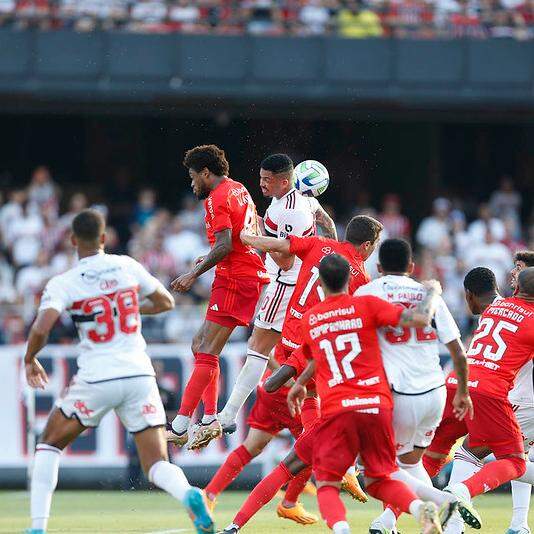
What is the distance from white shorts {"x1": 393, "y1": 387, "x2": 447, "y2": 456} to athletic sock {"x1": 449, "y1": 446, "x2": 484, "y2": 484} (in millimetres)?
1350

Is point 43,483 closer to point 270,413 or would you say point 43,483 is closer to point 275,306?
point 270,413

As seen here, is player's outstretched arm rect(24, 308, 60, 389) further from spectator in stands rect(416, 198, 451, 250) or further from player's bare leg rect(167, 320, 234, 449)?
spectator in stands rect(416, 198, 451, 250)

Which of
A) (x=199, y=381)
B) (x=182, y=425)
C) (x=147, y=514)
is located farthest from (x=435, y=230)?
(x=182, y=425)

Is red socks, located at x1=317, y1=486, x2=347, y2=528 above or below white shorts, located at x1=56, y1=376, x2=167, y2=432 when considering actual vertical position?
below

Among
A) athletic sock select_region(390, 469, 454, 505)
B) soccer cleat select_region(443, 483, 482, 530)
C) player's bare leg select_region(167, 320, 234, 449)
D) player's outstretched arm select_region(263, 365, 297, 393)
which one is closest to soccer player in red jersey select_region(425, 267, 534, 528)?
soccer cleat select_region(443, 483, 482, 530)

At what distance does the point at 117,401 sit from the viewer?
372 inches

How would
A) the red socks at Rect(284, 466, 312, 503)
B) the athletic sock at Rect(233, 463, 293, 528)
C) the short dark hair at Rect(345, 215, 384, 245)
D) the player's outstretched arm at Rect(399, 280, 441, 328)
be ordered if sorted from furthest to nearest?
the red socks at Rect(284, 466, 312, 503) < the short dark hair at Rect(345, 215, 384, 245) < the athletic sock at Rect(233, 463, 293, 528) < the player's outstretched arm at Rect(399, 280, 441, 328)

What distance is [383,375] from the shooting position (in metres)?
9.46

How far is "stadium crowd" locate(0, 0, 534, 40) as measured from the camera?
23.5 meters

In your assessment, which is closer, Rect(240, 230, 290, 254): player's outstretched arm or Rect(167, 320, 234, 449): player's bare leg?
Rect(240, 230, 290, 254): player's outstretched arm

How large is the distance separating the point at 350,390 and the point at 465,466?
7.74 ft

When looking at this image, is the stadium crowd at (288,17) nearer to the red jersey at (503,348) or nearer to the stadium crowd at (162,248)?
the stadium crowd at (162,248)

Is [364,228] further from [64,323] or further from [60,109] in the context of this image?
[60,109]

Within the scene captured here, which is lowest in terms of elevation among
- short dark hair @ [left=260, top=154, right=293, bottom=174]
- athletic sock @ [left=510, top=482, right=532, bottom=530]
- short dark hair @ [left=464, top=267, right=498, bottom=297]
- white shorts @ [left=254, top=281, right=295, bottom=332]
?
athletic sock @ [left=510, top=482, right=532, bottom=530]
